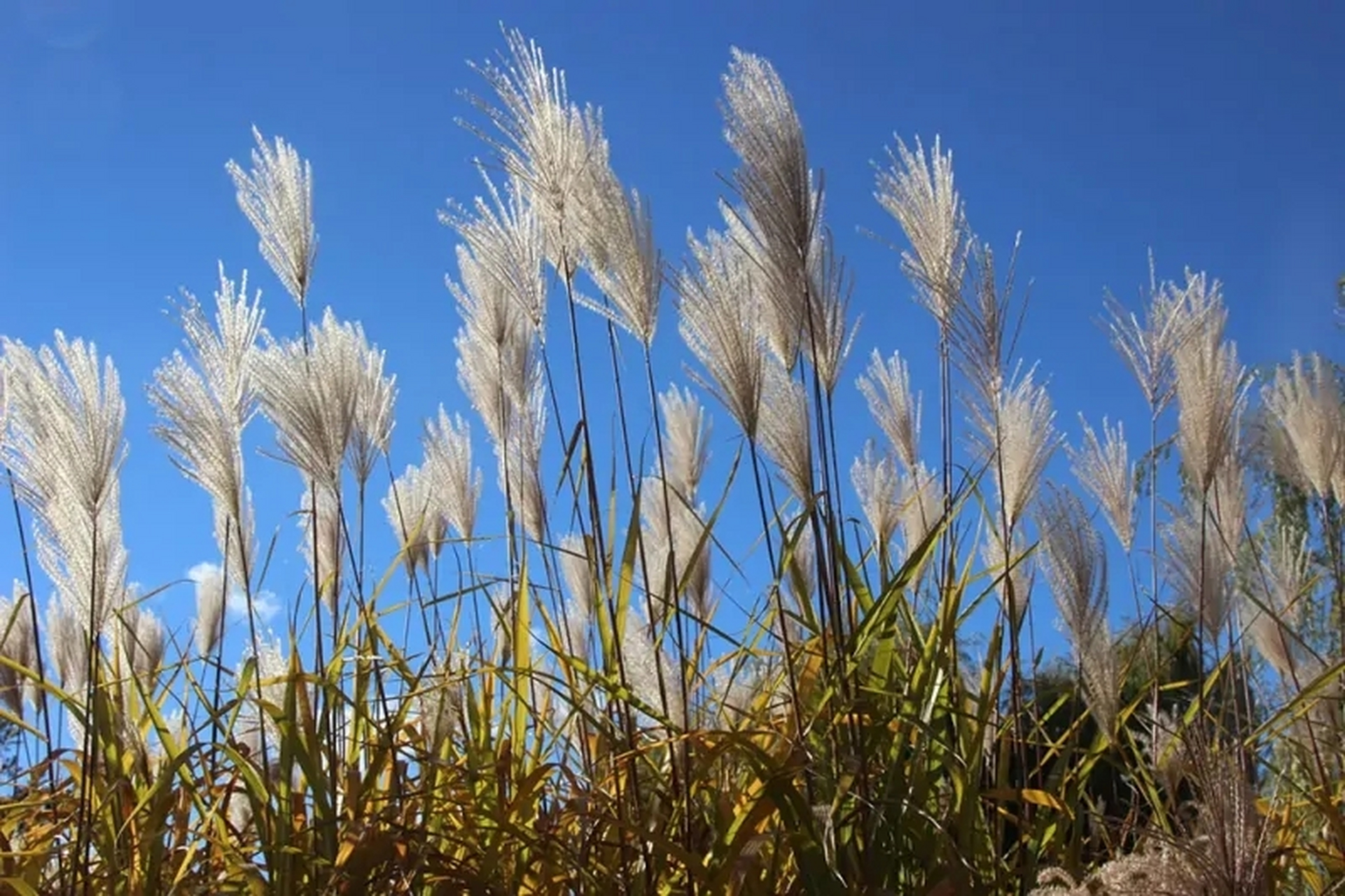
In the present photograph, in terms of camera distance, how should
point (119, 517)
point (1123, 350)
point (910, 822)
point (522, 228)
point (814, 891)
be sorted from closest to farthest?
point (814, 891)
point (910, 822)
point (119, 517)
point (522, 228)
point (1123, 350)

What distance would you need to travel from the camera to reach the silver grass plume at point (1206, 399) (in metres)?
3.43

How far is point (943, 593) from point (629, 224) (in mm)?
940

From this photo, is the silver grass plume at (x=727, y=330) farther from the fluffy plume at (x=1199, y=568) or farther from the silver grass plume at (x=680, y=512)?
the fluffy plume at (x=1199, y=568)

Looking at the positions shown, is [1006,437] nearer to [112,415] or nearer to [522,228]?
[522,228]

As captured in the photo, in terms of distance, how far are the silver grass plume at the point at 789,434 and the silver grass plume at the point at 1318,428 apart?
195 cm

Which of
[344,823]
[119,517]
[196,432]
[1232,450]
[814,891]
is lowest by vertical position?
[814,891]

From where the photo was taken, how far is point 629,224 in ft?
8.91

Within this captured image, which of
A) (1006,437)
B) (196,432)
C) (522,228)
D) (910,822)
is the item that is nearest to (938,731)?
(910,822)

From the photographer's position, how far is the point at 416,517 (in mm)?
3850

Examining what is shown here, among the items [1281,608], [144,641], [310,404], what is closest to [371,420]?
[310,404]

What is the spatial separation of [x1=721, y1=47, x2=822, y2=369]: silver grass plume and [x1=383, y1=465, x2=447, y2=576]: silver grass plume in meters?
1.34

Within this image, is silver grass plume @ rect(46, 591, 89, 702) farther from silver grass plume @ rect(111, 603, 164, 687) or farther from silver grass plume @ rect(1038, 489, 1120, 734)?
silver grass plume @ rect(1038, 489, 1120, 734)

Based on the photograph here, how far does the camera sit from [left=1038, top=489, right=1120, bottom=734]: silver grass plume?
119 inches

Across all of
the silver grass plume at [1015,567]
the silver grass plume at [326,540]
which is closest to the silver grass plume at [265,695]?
the silver grass plume at [326,540]
